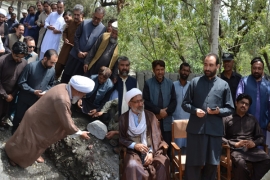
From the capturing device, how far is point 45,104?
8.22 feet

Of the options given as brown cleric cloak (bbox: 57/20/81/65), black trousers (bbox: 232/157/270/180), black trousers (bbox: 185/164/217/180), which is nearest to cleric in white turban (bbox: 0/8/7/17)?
brown cleric cloak (bbox: 57/20/81/65)

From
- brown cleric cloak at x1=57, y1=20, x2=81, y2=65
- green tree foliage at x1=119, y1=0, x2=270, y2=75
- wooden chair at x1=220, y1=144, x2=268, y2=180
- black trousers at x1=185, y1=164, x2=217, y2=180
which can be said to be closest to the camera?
brown cleric cloak at x1=57, y1=20, x2=81, y2=65

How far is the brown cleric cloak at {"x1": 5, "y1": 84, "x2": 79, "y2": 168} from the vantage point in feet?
8.08

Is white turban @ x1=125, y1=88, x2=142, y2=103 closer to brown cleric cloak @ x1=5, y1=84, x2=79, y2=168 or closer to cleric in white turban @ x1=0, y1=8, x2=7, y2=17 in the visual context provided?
brown cleric cloak @ x1=5, y1=84, x2=79, y2=168

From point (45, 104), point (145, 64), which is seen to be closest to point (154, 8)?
point (145, 64)

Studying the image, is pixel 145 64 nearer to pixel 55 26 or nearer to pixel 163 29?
pixel 163 29

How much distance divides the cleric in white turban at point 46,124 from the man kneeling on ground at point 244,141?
1387 millimetres

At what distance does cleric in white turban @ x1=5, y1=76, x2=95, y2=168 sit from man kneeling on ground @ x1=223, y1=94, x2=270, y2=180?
1.39 m

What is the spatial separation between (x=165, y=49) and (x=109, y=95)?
2125 millimetres

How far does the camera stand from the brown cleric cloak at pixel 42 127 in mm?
2463

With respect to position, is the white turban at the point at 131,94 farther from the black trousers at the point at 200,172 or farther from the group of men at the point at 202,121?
the black trousers at the point at 200,172

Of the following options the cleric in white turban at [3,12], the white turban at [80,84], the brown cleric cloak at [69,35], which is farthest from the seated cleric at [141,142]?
the cleric in white turban at [3,12]

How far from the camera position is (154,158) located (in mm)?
2996

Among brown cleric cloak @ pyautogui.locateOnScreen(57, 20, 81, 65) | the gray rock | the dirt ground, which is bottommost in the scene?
the dirt ground
